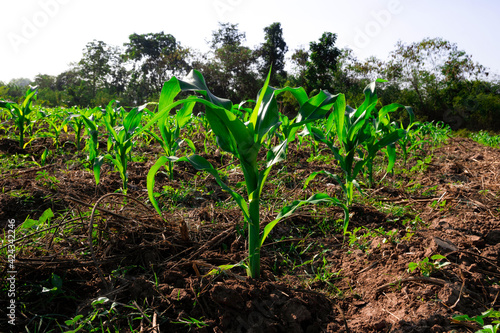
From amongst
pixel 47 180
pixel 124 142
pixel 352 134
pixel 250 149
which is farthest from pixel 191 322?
pixel 47 180

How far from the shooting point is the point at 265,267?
1466 mm

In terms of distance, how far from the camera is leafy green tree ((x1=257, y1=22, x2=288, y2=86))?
1003 inches

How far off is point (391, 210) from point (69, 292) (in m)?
1.96

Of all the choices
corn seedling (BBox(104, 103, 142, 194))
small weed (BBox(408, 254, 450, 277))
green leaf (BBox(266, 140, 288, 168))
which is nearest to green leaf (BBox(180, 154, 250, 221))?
green leaf (BBox(266, 140, 288, 168))

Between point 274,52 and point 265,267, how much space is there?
2766cm

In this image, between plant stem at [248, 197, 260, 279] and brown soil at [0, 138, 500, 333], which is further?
plant stem at [248, 197, 260, 279]

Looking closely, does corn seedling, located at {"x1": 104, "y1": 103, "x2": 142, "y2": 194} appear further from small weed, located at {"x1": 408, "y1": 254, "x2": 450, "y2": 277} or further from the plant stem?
small weed, located at {"x1": 408, "y1": 254, "x2": 450, "y2": 277}

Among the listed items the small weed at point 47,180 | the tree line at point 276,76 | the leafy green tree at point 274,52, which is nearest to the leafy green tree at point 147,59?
the tree line at point 276,76

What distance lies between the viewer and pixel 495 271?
1316mm

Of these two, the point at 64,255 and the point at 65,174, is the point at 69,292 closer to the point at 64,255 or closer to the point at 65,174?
the point at 64,255

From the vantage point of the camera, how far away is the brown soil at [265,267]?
3.64 feet

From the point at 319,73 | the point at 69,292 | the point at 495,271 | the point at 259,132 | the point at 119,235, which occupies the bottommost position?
the point at 69,292

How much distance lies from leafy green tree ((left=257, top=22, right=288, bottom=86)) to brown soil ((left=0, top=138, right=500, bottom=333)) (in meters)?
23.5

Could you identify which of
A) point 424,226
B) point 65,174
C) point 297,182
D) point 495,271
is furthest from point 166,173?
point 495,271
